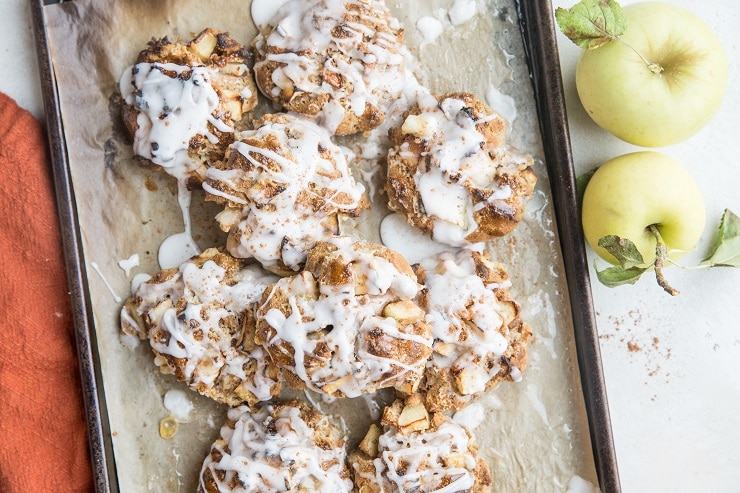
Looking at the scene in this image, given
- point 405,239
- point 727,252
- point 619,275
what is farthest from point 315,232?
point 727,252

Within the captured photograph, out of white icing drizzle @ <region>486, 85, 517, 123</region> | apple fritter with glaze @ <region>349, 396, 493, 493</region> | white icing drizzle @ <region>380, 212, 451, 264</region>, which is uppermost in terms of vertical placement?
white icing drizzle @ <region>486, 85, 517, 123</region>

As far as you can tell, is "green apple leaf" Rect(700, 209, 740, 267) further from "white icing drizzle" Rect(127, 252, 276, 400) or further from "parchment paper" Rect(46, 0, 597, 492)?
"white icing drizzle" Rect(127, 252, 276, 400)

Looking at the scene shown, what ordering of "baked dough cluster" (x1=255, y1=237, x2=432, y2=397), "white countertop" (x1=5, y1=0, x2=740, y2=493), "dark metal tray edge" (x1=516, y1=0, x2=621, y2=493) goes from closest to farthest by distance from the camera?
"baked dough cluster" (x1=255, y1=237, x2=432, y2=397) < "dark metal tray edge" (x1=516, y1=0, x2=621, y2=493) < "white countertop" (x1=5, y1=0, x2=740, y2=493)

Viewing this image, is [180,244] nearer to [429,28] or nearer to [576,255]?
[429,28]

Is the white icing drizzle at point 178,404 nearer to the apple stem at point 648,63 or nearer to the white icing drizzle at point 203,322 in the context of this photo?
the white icing drizzle at point 203,322

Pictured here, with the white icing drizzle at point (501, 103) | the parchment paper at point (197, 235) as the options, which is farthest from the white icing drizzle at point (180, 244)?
the white icing drizzle at point (501, 103)

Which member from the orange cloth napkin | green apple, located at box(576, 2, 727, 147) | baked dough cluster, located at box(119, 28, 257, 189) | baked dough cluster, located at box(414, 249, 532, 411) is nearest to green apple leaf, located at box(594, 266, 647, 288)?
baked dough cluster, located at box(414, 249, 532, 411)
